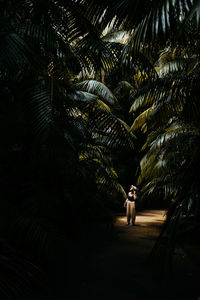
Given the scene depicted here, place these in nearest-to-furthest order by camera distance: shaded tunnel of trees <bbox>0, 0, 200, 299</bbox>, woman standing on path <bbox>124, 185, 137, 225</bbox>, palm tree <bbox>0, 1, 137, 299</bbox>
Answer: shaded tunnel of trees <bbox>0, 0, 200, 299</bbox>
palm tree <bbox>0, 1, 137, 299</bbox>
woman standing on path <bbox>124, 185, 137, 225</bbox>

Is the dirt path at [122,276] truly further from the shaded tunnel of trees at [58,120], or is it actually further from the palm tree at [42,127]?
the palm tree at [42,127]

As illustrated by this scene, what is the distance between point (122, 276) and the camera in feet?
15.4

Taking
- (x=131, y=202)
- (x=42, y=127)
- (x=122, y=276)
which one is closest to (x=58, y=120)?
(x=42, y=127)

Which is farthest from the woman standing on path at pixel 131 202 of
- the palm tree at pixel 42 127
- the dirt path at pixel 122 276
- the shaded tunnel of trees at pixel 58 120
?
the palm tree at pixel 42 127

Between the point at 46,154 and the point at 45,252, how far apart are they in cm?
176

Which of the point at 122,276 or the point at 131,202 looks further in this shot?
the point at 131,202

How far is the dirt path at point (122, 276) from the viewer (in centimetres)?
393

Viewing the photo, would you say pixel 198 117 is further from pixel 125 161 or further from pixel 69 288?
pixel 125 161

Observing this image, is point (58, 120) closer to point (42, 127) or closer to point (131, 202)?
point (42, 127)

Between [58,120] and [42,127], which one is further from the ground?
[58,120]

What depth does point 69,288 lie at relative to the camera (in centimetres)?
409

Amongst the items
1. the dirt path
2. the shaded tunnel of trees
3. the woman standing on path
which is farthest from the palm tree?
the woman standing on path

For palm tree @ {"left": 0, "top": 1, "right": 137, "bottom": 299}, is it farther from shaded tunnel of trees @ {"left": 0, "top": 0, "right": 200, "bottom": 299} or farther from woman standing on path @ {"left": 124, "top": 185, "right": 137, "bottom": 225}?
woman standing on path @ {"left": 124, "top": 185, "right": 137, "bottom": 225}

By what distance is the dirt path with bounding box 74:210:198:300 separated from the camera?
3928 mm
